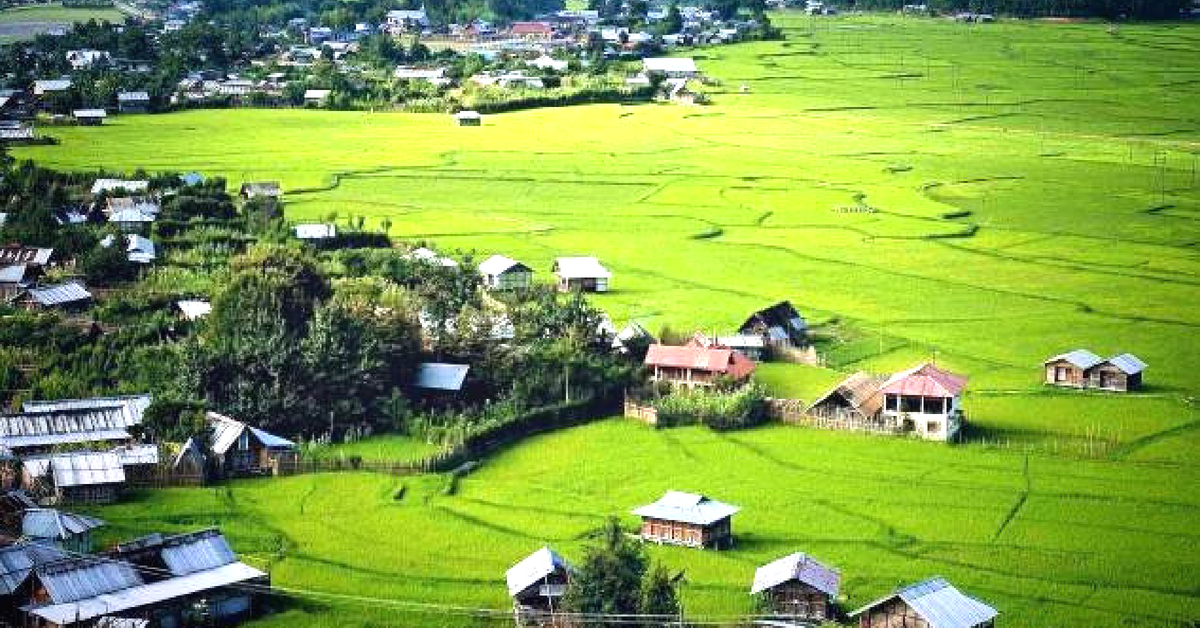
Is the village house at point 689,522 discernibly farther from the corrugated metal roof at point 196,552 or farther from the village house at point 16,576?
the village house at point 16,576

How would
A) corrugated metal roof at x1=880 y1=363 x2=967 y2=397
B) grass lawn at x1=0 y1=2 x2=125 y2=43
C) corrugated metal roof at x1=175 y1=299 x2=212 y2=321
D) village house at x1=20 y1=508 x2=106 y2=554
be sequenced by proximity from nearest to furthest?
village house at x1=20 y1=508 x2=106 y2=554
corrugated metal roof at x1=880 y1=363 x2=967 y2=397
corrugated metal roof at x1=175 y1=299 x2=212 y2=321
grass lawn at x1=0 y1=2 x2=125 y2=43

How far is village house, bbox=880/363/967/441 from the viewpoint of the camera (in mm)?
29906

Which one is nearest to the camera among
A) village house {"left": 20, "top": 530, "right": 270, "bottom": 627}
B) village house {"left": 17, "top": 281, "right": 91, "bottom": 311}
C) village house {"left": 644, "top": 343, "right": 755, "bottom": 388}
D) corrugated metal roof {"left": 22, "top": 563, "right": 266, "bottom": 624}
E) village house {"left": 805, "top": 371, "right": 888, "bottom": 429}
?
corrugated metal roof {"left": 22, "top": 563, "right": 266, "bottom": 624}

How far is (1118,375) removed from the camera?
108 feet

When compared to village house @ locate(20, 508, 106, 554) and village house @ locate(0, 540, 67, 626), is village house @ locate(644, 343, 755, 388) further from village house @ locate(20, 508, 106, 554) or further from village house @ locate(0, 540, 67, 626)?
village house @ locate(0, 540, 67, 626)

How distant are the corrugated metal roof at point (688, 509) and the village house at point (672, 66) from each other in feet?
172

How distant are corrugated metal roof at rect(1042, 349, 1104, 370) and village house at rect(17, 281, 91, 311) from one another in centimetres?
1819

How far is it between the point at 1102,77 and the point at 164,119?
39.4m

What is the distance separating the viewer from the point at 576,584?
2167 centimetres

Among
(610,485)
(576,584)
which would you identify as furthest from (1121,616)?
(610,485)

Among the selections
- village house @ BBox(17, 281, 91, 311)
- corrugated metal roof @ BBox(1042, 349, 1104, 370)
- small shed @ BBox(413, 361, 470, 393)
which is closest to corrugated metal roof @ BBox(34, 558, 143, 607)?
small shed @ BBox(413, 361, 470, 393)

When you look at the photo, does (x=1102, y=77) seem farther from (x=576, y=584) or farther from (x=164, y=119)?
(x=576, y=584)

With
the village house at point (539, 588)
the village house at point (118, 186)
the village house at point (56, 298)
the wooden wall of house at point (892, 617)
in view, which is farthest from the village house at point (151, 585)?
the village house at point (118, 186)

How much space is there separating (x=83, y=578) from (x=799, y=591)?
27.6ft
